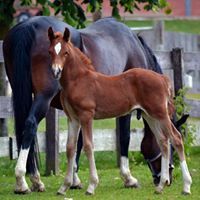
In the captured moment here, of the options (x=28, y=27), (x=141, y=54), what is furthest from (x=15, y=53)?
(x=141, y=54)

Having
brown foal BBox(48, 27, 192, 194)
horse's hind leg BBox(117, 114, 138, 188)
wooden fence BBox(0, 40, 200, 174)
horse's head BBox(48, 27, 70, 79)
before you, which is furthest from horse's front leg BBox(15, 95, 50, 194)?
wooden fence BBox(0, 40, 200, 174)

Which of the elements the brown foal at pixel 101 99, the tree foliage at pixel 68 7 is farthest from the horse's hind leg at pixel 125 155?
the tree foliage at pixel 68 7

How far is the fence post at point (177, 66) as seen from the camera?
12.7 m

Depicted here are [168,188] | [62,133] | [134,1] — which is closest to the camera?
[168,188]

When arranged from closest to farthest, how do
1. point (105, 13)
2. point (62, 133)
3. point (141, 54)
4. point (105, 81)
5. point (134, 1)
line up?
point (105, 81) → point (141, 54) → point (62, 133) → point (134, 1) → point (105, 13)

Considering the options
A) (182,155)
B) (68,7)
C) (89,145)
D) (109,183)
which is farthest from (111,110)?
(68,7)

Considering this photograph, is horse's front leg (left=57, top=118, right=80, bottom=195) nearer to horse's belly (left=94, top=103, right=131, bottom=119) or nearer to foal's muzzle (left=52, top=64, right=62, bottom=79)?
horse's belly (left=94, top=103, right=131, bottom=119)

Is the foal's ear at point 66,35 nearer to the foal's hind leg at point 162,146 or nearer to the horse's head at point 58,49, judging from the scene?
the horse's head at point 58,49

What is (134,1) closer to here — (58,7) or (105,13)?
(58,7)

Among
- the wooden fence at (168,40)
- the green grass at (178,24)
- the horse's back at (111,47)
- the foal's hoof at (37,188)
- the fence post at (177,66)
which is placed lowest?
the green grass at (178,24)

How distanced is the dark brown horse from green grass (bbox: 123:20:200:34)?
2639 centimetres

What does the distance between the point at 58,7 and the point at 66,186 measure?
4.04 meters

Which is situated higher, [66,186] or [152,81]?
[152,81]

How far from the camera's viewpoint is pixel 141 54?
10648 millimetres
